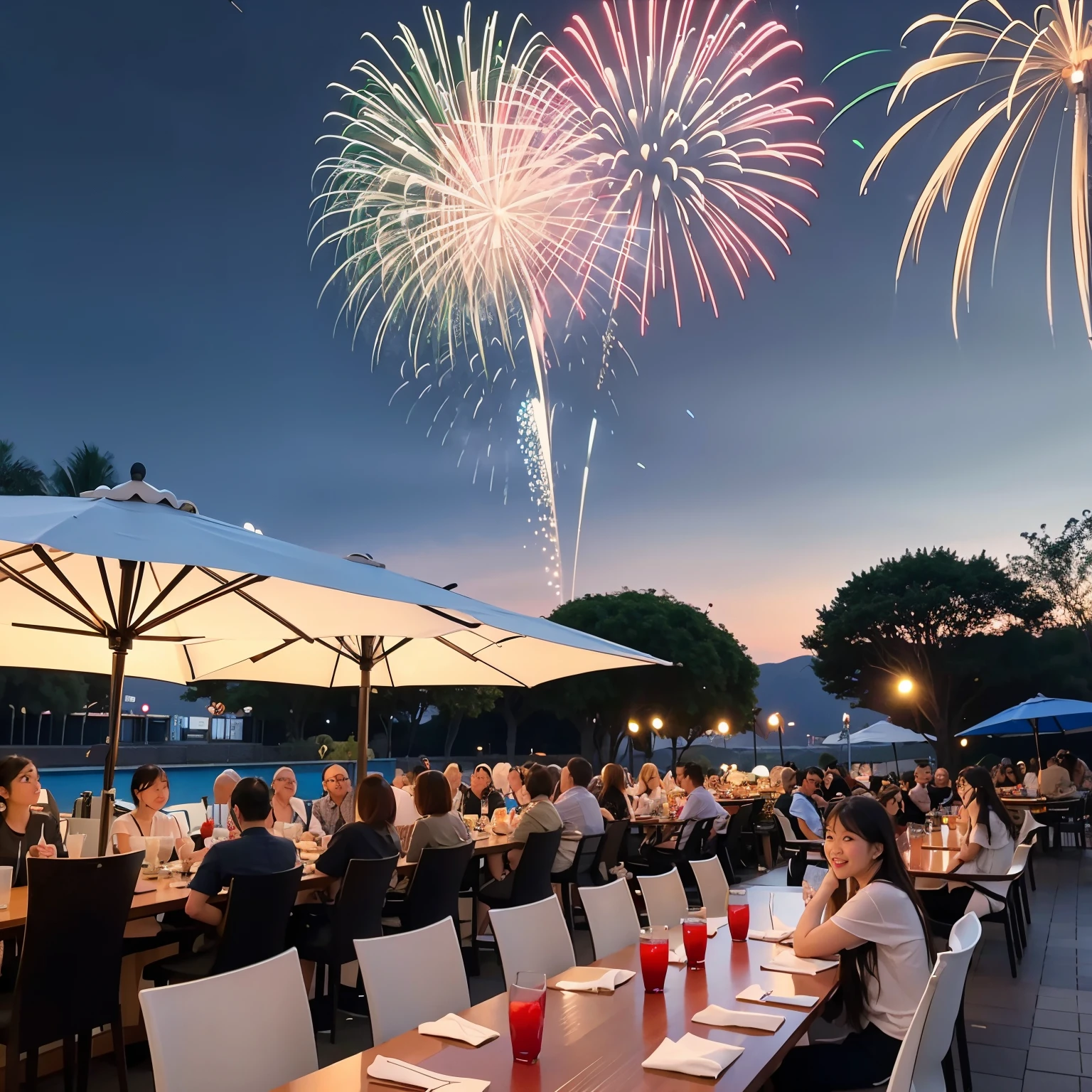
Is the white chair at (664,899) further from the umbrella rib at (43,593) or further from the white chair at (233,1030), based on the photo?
the umbrella rib at (43,593)

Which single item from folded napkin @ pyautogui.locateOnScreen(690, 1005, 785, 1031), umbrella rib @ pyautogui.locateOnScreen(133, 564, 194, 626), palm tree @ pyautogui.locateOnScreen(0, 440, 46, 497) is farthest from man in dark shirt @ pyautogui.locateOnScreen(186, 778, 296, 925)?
palm tree @ pyautogui.locateOnScreen(0, 440, 46, 497)

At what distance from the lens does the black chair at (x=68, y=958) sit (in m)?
3.52

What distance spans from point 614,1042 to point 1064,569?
→ 36253 mm

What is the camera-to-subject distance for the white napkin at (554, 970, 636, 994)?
308 centimetres

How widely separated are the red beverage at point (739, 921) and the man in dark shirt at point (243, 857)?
2.13 metres

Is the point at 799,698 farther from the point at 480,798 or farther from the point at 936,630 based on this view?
the point at 480,798

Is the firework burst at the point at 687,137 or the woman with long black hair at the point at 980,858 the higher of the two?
the firework burst at the point at 687,137

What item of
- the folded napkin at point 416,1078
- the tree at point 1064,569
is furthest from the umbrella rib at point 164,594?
the tree at point 1064,569

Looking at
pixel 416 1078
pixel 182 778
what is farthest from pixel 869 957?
pixel 182 778

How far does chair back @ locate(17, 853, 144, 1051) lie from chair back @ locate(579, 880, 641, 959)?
1.94 metres

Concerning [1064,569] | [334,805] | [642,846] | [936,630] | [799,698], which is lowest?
[642,846]

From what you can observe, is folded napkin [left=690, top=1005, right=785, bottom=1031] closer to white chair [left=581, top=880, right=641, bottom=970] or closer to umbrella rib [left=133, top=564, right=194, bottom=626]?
white chair [left=581, top=880, right=641, bottom=970]

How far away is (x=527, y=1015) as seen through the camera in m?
Answer: 2.30

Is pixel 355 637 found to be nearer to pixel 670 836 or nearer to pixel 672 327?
pixel 670 836
